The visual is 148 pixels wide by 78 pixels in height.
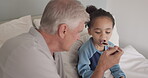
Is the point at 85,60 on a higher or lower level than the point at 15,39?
lower

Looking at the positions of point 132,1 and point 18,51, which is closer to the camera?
point 18,51

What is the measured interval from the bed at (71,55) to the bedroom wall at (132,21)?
492 mm

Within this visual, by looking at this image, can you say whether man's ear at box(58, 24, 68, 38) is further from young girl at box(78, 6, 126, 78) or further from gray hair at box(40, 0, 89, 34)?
young girl at box(78, 6, 126, 78)

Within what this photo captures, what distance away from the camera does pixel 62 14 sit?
908 mm

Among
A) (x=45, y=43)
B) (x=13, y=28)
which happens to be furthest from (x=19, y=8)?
(x=45, y=43)

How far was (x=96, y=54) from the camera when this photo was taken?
1.41m

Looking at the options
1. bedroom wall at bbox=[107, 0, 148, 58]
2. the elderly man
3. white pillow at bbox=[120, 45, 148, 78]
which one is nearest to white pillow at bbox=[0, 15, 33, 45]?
the elderly man

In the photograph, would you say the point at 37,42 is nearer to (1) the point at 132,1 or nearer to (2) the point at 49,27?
(2) the point at 49,27

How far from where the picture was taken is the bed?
134 centimetres

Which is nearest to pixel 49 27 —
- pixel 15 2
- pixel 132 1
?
pixel 15 2

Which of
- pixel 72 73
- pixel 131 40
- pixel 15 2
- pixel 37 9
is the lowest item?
pixel 131 40

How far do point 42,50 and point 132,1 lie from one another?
1.64 m

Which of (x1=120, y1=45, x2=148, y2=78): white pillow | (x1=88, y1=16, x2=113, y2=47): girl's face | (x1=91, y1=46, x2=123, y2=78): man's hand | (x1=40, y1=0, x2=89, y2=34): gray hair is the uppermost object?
(x1=40, y1=0, x2=89, y2=34): gray hair

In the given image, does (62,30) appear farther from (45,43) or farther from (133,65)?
(133,65)
